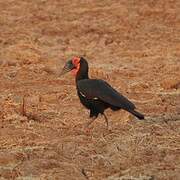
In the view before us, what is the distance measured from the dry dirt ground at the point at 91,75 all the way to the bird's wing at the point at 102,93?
541 mm

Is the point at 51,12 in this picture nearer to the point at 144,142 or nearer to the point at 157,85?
the point at 157,85

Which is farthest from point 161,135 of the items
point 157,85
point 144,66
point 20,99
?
point 144,66

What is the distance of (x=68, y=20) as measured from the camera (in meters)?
22.0

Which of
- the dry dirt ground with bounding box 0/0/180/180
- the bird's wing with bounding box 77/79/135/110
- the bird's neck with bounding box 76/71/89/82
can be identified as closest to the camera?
the dry dirt ground with bounding box 0/0/180/180

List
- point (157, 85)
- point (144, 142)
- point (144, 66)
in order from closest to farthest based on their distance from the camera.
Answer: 1. point (144, 142)
2. point (157, 85)
3. point (144, 66)

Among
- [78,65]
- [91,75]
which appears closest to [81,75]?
[78,65]

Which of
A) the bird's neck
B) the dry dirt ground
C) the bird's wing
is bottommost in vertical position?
the dry dirt ground

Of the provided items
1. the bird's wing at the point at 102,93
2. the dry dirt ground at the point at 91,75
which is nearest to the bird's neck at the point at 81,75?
→ the bird's wing at the point at 102,93

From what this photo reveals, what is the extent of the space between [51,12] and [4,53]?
5.44 meters

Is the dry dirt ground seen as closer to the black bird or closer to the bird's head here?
the black bird

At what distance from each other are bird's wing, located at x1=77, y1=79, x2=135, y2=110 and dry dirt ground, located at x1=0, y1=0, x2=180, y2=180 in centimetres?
54

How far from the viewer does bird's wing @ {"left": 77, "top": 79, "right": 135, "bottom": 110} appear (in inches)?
359

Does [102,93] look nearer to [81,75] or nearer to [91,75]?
[81,75]

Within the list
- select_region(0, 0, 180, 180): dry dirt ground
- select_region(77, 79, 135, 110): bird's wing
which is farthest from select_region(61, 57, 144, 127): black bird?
select_region(0, 0, 180, 180): dry dirt ground
